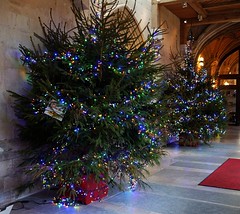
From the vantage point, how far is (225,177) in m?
4.98

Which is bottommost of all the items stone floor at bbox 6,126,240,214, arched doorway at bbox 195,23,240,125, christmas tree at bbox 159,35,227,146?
stone floor at bbox 6,126,240,214

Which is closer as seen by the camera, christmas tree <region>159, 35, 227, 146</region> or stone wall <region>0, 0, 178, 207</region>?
stone wall <region>0, 0, 178, 207</region>

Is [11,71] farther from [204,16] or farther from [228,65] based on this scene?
[228,65]

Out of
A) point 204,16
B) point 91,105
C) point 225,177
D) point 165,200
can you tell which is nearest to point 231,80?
point 204,16

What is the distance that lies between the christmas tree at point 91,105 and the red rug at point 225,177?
49.6 inches

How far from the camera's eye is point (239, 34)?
13727mm

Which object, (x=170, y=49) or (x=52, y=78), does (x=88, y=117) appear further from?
(x=170, y=49)

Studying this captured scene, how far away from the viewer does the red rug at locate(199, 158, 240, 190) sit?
454cm

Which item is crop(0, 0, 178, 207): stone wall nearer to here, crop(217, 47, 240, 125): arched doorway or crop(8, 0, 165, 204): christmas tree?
crop(8, 0, 165, 204): christmas tree

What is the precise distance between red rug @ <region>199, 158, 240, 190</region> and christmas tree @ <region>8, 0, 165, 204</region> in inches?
49.6

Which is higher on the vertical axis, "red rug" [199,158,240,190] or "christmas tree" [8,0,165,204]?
"christmas tree" [8,0,165,204]


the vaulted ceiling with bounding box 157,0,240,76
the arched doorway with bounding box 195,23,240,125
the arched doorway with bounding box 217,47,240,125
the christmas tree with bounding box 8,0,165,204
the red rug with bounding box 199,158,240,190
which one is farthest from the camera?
the arched doorway with bounding box 217,47,240,125

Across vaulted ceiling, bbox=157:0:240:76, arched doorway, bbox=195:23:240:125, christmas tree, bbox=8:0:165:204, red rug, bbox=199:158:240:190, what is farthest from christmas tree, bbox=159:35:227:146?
arched doorway, bbox=195:23:240:125

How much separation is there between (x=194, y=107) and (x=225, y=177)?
2.98m
